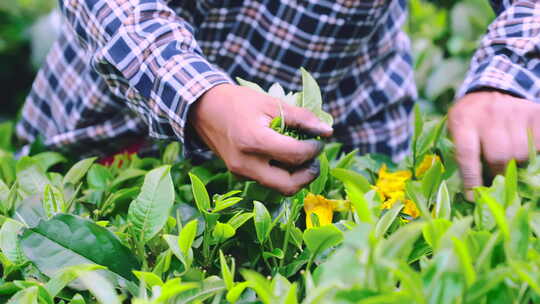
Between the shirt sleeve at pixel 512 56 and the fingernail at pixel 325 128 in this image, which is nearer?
the fingernail at pixel 325 128

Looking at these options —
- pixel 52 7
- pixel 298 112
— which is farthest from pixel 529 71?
pixel 52 7

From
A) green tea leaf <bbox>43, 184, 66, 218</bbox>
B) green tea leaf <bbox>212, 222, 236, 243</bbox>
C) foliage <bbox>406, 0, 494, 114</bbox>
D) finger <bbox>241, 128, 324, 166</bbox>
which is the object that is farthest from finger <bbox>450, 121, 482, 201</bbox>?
foliage <bbox>406, 0, 494, 114</bbox>

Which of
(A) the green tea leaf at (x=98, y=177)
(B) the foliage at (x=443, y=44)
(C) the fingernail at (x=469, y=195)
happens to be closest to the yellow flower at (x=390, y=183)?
(C) the fingernail at (x=469, y=195)

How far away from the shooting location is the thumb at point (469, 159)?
0.86 meters

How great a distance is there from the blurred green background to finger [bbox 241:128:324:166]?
137 cm

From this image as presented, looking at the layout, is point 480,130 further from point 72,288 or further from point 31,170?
point 31,170

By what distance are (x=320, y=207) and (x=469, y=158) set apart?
0.73ft

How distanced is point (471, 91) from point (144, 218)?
0.57 m

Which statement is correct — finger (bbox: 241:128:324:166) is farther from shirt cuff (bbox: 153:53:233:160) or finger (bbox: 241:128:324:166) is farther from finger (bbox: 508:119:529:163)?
finger (bbox: 508:119:529:163)

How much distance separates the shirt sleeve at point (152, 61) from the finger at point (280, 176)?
0.49 ft

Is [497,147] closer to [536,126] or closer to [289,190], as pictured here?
[536,126]

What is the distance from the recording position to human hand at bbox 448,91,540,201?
0.86 metres

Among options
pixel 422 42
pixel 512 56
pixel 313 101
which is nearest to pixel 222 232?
pixel 313 101

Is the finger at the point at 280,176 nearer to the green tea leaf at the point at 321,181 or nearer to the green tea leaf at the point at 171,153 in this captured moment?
the green tea leaf at the point at 321,181
